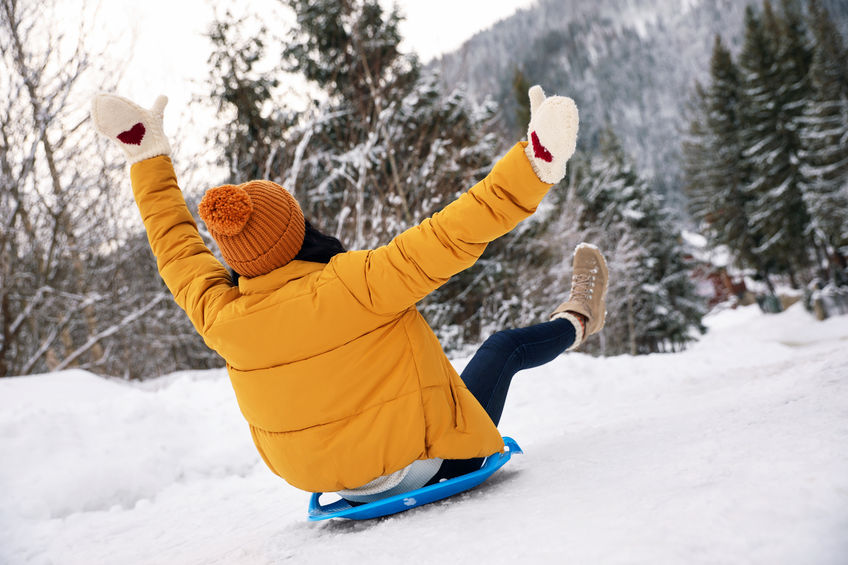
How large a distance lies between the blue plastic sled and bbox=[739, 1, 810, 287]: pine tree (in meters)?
26.7

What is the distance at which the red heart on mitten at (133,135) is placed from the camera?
1.88 meters

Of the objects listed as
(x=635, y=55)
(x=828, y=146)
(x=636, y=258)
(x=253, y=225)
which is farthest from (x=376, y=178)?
(x=635, y=55)

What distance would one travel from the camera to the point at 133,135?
1.89 m

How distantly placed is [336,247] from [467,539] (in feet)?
2.77

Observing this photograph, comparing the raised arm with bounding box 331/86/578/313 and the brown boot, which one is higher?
the raised arm with bounding box 331/86/578/313

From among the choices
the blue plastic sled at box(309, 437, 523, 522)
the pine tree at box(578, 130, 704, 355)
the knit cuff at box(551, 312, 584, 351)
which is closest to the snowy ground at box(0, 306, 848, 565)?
the blue plastic sled at box(309, 437, 523, 522)

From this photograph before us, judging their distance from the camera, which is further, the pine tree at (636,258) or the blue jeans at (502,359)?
the pine tree at (636,258)

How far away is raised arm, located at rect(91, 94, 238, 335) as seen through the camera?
171cm

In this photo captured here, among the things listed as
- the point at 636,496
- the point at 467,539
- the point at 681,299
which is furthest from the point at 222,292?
the point at 681,299

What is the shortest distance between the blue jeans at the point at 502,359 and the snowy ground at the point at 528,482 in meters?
0.23

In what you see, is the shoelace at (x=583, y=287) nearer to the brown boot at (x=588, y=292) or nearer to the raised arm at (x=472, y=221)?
the brown boot at (x=588, y=292)

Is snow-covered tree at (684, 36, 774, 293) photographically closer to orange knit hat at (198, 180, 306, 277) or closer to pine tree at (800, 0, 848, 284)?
pine tree at (800, 0, 848, 284)

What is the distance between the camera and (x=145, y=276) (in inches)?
370

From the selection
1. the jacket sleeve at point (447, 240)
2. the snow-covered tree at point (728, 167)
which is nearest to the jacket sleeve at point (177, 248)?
the jacket sleeve at point (447, 240)
